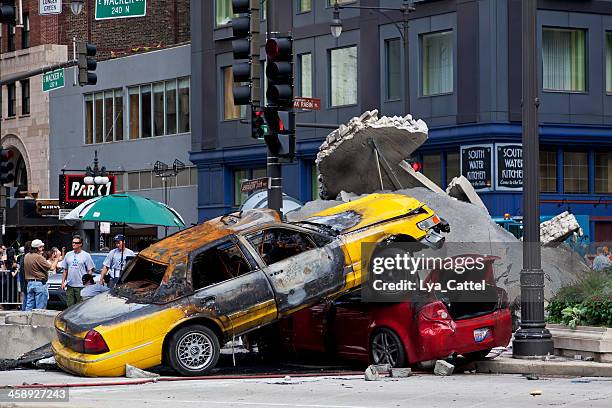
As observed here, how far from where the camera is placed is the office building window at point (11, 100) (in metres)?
61.2

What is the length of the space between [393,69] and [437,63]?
64.7 inches

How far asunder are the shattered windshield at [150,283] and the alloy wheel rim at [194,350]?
567 millimetres

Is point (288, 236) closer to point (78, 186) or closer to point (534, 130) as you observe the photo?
point (534, 130)

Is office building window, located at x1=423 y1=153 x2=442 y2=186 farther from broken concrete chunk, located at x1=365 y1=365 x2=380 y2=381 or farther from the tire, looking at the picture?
broken concrete chunk, located at x1=365 y1=365 x2=380 y2=381

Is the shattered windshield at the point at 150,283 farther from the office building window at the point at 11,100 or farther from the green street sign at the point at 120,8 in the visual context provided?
the office building window at the point at 11,100

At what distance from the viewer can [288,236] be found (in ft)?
Answer: 57.6

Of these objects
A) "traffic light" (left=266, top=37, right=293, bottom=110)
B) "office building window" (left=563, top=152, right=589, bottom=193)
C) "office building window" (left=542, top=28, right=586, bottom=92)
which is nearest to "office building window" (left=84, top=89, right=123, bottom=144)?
"office building window" (left=542, top=28, right=586, bottom=92)

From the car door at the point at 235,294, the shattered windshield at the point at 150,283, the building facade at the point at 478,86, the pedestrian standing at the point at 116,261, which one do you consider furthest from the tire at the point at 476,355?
the building facade at the point at 478,86

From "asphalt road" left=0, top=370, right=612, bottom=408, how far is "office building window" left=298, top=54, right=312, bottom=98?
1115 inches

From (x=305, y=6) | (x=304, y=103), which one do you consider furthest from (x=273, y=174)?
(x=305, y=6)

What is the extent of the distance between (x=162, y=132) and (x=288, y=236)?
35828mm

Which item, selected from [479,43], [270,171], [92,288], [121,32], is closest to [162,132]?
[121,32]

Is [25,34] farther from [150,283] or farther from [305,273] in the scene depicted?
[305,273]

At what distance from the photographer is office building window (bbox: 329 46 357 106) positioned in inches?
1687
